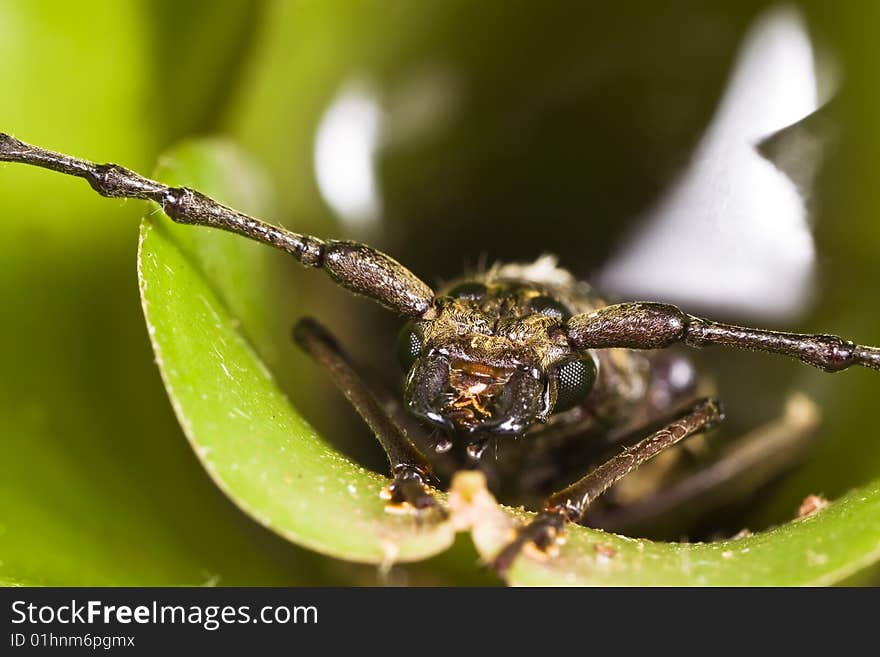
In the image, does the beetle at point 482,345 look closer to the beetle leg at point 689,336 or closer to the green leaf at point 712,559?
the beetle leg at point 689,336

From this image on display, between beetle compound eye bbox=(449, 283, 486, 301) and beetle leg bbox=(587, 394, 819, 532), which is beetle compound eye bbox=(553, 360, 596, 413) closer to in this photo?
beetle compound eye bbox=(449, 283, 486, 301)

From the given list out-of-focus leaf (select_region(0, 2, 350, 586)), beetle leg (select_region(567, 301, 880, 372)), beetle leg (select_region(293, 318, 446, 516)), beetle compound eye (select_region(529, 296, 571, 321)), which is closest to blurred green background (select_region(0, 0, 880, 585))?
out-of-focus leaf (select_region(0, 2, 350, 586))

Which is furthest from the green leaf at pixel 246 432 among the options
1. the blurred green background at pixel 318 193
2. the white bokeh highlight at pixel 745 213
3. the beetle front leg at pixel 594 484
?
the white bokeh highlight at pixel 745 213

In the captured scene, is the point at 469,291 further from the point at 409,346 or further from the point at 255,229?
the point at 255,229

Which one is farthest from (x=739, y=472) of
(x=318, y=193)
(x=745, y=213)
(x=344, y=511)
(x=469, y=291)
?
(x=344, y=511)

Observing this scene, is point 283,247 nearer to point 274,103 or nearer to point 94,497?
point 94,497

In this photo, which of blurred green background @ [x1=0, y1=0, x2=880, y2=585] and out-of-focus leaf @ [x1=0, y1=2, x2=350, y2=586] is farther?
blurred green background @ [x1=0, y1=0, x2=880, y2=585]
